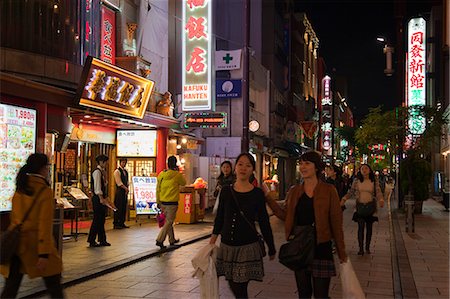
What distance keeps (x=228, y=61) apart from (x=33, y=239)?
24.6 metres

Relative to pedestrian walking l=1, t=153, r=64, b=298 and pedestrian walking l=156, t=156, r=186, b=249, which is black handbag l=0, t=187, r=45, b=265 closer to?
pedestrian walking l=1, t=153, r=64, b=298

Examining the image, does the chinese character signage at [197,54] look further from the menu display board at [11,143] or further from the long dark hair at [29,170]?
the long dark hair at [29,170]

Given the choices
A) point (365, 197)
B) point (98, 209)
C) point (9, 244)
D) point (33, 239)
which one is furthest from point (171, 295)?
point (365, 197)

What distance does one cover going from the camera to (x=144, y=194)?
16.6m

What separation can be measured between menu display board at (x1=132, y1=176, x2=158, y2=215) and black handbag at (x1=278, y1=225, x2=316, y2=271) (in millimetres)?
11496

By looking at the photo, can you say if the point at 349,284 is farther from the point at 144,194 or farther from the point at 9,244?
the point at 144,194

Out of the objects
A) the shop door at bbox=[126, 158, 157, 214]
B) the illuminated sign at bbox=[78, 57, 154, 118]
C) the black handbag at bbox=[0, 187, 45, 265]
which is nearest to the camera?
the black handbag at bbox=[0, 187, 45, 265]

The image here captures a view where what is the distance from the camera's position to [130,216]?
59.5 feet

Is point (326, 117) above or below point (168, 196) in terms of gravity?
above

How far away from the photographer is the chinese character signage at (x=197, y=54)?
19.4m

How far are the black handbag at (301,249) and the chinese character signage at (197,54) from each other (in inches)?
571

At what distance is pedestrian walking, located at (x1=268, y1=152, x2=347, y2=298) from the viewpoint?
5.33 m

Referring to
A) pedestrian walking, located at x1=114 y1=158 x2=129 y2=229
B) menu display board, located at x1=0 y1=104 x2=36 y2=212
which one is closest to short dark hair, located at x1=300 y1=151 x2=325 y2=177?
menu display board, located at x1=0 y1=104 x2=36 y2=212

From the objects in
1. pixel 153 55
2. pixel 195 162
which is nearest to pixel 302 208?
pixel 153 55
